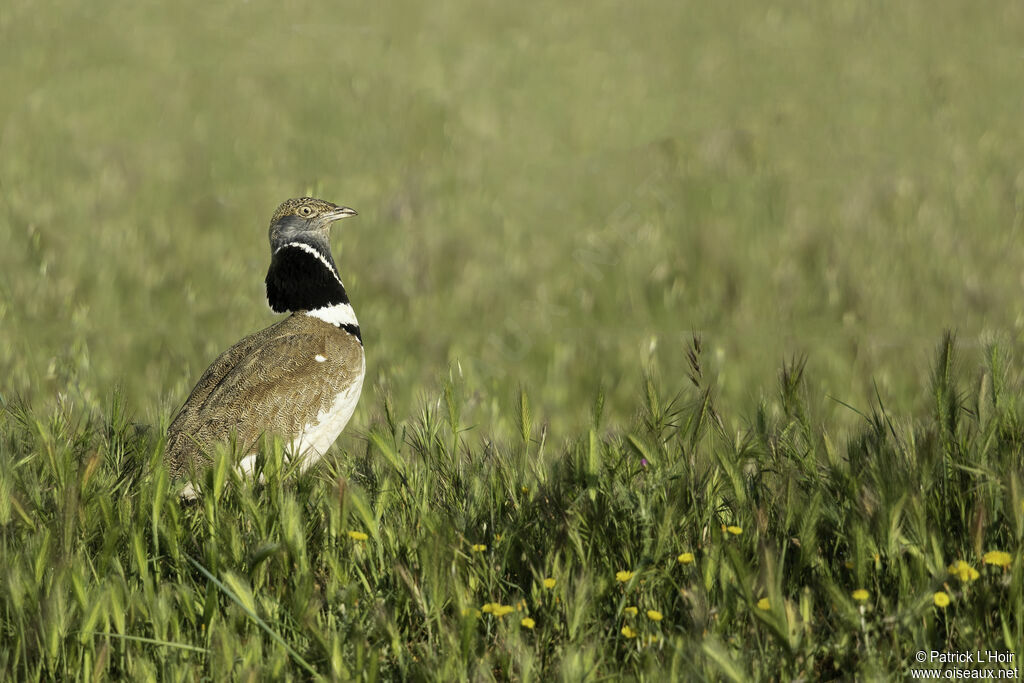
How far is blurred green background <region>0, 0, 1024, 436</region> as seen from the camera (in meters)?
7.88

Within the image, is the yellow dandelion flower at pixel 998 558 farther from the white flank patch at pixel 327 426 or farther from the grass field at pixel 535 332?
the white flank patch at pixel 327 426

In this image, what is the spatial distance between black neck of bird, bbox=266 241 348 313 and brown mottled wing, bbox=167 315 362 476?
23 centimetres

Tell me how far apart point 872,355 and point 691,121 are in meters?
5.42

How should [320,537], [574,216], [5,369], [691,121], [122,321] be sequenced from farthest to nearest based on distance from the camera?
[691,121]
[574,216]
[122,321]
[5,369]
[320,537]

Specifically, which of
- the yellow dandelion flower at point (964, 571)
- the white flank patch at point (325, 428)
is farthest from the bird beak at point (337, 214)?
the yellow dandelion flower at point (964, 571)

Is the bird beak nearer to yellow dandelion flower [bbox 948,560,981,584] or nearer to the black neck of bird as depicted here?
the black neck of bird

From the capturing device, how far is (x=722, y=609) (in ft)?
10.6

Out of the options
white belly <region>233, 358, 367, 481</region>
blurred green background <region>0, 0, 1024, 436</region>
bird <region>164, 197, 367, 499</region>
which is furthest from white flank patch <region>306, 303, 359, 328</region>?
blurred green background <region>0, 0, 1024, 436</region>

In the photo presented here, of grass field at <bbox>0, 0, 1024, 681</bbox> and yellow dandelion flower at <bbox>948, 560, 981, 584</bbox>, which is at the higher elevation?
grass field at <bbox>0, 0, 1024, 681</bbox>

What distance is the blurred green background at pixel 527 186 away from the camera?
788 centimetres

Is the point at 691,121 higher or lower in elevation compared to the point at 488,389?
higher

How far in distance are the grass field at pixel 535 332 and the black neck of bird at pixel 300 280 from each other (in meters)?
0.38

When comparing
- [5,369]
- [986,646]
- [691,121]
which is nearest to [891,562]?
[986,646]

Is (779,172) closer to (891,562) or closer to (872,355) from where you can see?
(872,355)
